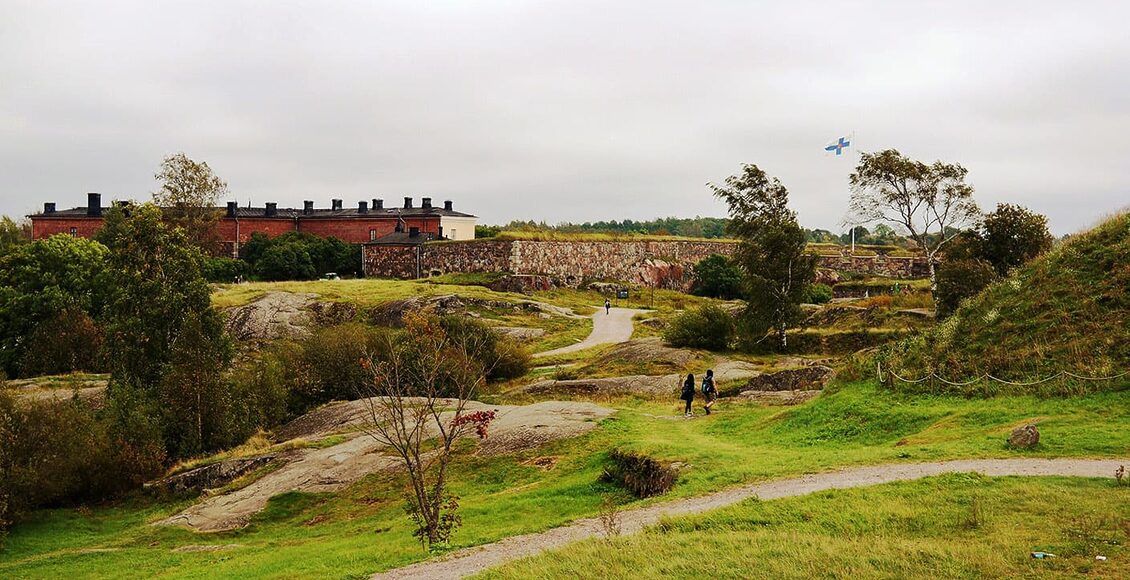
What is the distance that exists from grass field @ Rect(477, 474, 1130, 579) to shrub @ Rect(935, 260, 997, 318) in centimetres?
2926

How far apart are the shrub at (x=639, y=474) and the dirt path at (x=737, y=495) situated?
2.15 meters

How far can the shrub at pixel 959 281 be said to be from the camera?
4059 centimetres

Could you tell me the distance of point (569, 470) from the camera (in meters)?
20.9

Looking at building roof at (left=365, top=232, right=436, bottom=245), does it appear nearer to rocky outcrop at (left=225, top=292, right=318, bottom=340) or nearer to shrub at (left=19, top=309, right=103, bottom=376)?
rocky outcrop at (left=225, top=292, right=318, bottom=340)

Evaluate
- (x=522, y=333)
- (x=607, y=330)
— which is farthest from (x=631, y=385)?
(x=607, y=330)

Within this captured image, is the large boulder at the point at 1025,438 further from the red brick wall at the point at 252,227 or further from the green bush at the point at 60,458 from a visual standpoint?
the red brick wall at the point at 252,227

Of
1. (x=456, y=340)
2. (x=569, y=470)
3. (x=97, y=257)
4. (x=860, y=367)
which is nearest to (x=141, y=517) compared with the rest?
(x=569, y=470)

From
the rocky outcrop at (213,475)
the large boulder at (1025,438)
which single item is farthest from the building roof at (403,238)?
the large boulder at (1025,438)

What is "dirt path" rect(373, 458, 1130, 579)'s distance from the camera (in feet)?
42.7

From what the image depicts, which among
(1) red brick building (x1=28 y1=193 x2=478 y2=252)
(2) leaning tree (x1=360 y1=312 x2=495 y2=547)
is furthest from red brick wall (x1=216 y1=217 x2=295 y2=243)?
(2) leaning tree (x1=360 y1=312 x2=495 y2=547)

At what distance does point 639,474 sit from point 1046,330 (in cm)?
1127

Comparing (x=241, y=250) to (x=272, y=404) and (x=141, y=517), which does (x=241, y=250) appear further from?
(x=141, y=517)

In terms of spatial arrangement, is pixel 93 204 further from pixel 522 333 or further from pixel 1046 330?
pixel 1046 330

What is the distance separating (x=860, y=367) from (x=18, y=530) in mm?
23647
